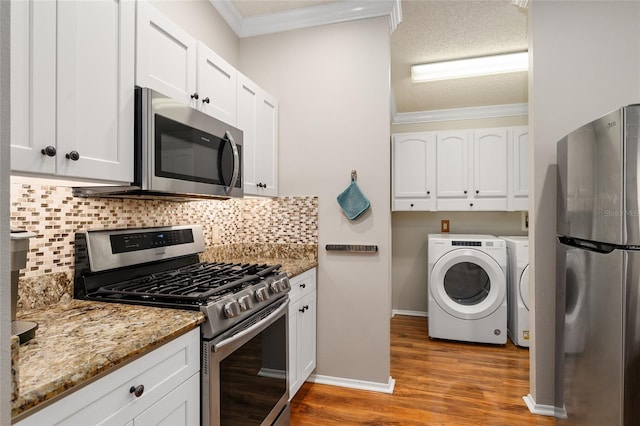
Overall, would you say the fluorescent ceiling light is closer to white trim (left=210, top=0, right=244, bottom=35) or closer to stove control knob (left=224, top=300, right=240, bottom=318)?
Answer: white trim (left=210, top=0, right=244, bottom=35)

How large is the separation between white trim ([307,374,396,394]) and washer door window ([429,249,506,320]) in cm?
129

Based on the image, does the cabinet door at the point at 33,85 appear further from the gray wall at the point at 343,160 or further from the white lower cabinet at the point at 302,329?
the gray wall at the point at 343,160

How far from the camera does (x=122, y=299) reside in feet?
4.42

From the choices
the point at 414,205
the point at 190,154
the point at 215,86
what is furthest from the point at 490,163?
the point at 190,154

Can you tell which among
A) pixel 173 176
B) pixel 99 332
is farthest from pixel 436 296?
pixel 99 332

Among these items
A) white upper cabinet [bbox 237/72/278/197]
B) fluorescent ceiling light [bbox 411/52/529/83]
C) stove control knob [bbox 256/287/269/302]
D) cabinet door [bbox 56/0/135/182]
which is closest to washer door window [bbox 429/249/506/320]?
fluorescent ceiling light [bbox 411/52/529/83]

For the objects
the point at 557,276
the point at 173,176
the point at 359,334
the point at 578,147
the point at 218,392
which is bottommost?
the point at 359,334

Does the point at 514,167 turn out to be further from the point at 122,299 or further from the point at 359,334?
the point at 122,299

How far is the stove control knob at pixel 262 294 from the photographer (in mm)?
1588

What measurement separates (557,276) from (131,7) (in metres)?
2.63

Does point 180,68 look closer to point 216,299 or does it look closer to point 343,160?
point 216,299

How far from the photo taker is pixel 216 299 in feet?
4.36

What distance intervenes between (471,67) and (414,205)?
61.9 inches

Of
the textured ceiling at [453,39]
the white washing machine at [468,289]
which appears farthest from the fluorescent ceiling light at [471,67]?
the white washing machine at [468,289]
